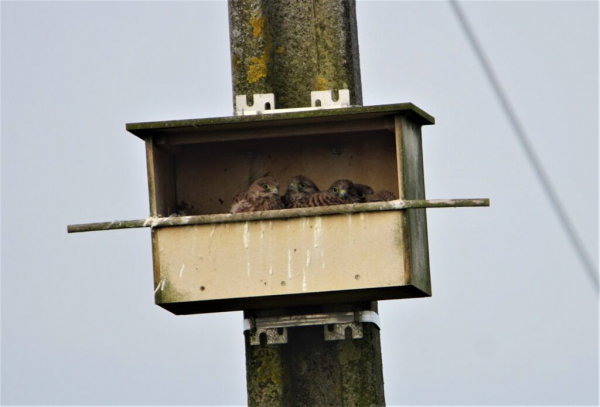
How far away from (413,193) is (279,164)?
1.49 metres

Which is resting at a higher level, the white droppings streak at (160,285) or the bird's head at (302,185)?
the bird's head at (302,185)

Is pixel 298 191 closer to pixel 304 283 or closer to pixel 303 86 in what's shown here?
pixel 303 86

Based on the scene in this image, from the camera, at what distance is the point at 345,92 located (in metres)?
7.51

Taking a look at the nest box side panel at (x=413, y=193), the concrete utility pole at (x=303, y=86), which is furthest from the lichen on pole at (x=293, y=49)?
the nest box side panel at (x=413, y=193)

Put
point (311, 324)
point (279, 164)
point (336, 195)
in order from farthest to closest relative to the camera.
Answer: point (279, 164)
point (336, 195)
point (311, 324)

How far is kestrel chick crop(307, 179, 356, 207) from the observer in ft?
26.4

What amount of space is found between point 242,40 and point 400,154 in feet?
3.94

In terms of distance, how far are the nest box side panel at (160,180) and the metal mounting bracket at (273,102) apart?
552 millimetres

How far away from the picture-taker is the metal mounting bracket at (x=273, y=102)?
7.43 m

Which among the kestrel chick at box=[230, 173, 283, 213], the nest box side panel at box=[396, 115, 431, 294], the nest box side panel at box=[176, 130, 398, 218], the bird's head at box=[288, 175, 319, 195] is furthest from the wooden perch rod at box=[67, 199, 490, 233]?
the bird's head at box=[288, 175, 319, 195]

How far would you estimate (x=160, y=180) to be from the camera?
7.77 metres

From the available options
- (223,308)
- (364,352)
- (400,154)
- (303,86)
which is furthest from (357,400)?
(303,86)

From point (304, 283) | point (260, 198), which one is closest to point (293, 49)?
point (260, 198)

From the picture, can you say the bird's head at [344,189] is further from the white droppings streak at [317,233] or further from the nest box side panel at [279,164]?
the white droppings streak at [317,233]
